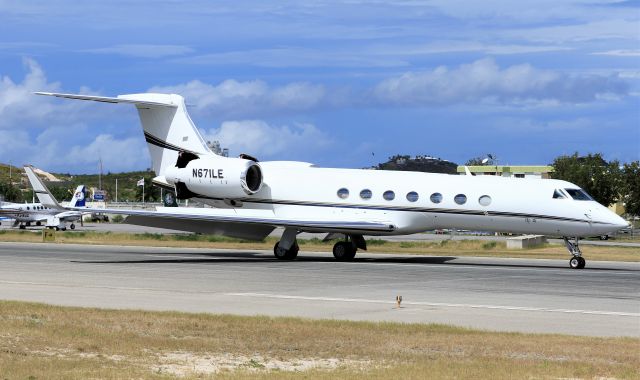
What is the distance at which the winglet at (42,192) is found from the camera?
34.2 metres

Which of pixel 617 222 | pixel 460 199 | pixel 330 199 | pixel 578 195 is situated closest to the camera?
pixel 617 222

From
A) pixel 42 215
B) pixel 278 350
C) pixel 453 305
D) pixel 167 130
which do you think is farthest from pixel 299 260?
→ pixel 42 215

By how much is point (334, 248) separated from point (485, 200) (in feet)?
19.4

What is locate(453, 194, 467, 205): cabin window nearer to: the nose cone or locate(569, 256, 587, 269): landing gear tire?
locate(569, 256, 587, 269): landing gear tire

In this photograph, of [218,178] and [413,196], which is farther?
[218,178]

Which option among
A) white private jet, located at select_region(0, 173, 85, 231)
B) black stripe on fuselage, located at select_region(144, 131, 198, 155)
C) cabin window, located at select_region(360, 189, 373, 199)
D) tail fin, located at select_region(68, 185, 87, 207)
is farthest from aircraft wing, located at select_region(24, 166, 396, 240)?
tail fin, located at select_region(68, 185, 87, 207)

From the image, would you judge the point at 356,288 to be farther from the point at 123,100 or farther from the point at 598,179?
the point at 598,179

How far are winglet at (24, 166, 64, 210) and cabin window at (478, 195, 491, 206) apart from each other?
44.9 feet

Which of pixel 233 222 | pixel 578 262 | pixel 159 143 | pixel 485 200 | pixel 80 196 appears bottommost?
pixel 578 262

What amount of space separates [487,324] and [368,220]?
16.9 metres

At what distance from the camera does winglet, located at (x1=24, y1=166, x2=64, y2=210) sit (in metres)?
34.2

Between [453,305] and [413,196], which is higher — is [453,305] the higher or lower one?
the lower one

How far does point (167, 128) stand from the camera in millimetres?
37031

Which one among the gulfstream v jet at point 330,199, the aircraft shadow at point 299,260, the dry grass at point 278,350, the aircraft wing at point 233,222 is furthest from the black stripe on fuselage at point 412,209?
the dry grass at point 278,350
